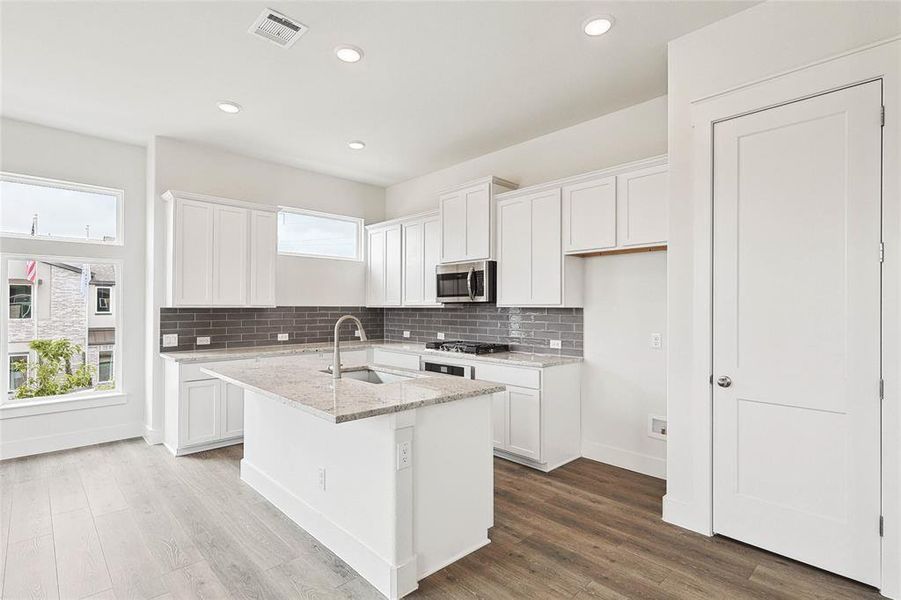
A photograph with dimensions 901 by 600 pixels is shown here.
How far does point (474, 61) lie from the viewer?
3.03 metres

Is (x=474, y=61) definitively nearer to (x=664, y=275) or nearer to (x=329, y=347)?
(x=664, y=275)

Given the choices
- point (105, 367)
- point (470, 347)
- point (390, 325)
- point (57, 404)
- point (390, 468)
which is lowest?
point (57, 404)

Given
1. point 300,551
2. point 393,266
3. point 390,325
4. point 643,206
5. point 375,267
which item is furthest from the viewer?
point 390,325

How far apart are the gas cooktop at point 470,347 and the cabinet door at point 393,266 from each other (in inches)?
40.9

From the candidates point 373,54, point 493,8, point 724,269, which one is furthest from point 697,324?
point 373,54

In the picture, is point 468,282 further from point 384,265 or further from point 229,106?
point 229,106

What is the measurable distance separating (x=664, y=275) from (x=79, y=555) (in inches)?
164

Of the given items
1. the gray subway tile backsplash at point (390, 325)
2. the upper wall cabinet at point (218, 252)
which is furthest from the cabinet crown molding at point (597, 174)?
the upper wall cabinet at point (218, 252)

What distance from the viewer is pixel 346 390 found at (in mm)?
2352

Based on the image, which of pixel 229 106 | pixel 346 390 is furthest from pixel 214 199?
pixel 346 390

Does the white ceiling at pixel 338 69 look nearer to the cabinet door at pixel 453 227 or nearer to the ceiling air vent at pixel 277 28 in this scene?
the ceiling air vent at pixel 277 28

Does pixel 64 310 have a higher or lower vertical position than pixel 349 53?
lower

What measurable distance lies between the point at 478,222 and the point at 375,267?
6.41ft

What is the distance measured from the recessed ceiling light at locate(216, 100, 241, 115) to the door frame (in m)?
3.39
